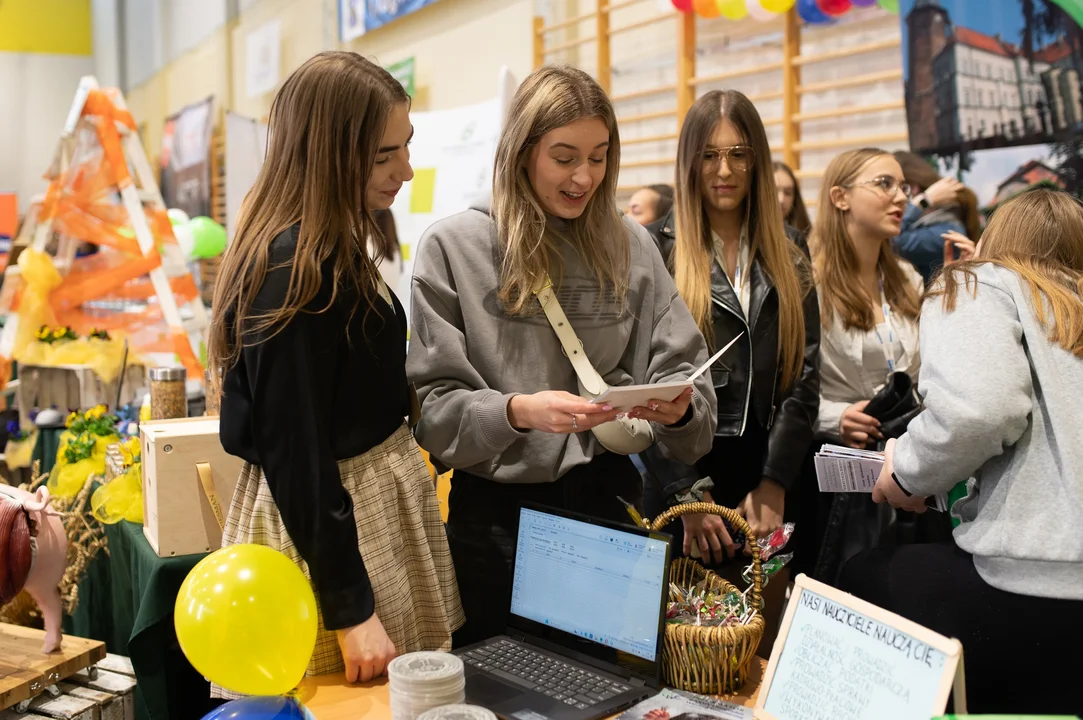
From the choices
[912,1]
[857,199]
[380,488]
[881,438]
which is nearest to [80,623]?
[380,488]

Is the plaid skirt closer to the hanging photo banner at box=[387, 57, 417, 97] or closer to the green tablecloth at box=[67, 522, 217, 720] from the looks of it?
the green tablecloth at box=[67, 522, 217, 720]

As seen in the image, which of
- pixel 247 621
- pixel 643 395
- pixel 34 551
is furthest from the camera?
pixel 34 551

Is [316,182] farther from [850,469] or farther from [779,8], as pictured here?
[779,8]

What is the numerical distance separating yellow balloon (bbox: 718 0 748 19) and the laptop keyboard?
3620 millimetres

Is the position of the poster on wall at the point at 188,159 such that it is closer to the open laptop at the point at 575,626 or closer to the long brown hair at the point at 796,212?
the long brown hair at the point at 796,212

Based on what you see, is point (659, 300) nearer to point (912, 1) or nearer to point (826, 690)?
point (826, 690)

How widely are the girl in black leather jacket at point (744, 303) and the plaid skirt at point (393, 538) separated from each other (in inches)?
26.6

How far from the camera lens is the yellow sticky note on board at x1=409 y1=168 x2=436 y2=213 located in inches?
204

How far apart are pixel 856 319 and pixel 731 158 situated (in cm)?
69

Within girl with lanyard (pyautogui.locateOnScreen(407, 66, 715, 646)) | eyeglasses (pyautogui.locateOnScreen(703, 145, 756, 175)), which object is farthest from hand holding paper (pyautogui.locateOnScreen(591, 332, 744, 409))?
eyeglasses (pyautogui.locateOnScreen(703, 145, 756, 175))

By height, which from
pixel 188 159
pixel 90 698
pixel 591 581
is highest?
pixel 188 159

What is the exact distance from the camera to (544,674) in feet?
4.75

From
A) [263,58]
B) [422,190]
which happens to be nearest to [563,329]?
[422,190]

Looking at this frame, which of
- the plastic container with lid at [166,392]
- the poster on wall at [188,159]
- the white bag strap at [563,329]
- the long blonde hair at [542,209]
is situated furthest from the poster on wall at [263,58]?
the white bag strap at [563,329]
